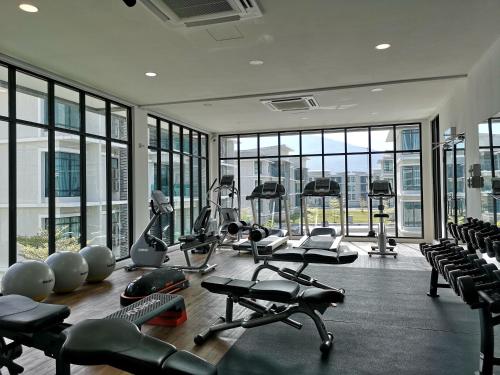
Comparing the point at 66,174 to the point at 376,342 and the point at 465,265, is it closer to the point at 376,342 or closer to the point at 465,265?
the point at 376,342

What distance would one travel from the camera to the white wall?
418 centimetres

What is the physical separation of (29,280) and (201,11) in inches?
130

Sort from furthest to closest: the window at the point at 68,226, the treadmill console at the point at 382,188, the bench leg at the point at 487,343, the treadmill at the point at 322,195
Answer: the treadmill console at the point at 382,188 < the treadmill at the point at 322,195 < the window at the point at 68,226 < the bench leg at the point at 487,343

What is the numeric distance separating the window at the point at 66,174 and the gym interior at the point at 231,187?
0.03 metres

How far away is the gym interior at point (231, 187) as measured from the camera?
8.96 ft

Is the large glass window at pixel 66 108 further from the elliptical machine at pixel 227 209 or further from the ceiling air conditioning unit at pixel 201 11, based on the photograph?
the elliptical machine at pixel 227 209

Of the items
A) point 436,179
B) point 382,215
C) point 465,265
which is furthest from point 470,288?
point 436,179

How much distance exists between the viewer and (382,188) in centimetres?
754

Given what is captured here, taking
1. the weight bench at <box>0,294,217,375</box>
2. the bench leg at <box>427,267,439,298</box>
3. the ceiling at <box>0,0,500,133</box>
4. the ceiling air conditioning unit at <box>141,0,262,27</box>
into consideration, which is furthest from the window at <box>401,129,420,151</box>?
the weight bench at <box>0,294,217,375</box>

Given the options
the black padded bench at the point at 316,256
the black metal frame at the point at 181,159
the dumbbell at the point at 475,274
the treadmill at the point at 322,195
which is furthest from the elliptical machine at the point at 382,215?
the dumbbell at the point at 475,274

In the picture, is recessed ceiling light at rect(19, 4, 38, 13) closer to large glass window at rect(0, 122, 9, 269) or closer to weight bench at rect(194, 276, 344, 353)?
large glass window at rect(0, 122, 9, 269)

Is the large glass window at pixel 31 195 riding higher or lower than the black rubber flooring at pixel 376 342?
higher

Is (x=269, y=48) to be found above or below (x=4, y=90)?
above

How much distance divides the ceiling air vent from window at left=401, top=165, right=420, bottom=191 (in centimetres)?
328
